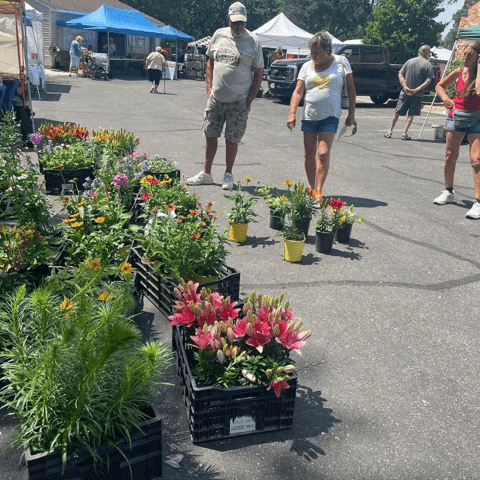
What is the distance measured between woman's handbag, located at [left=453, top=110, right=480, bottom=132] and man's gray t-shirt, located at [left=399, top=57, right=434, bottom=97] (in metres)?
6.24

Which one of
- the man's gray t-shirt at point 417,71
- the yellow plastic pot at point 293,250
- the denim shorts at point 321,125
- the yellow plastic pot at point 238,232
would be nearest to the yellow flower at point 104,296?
the yellow plastic pot at point 293,250

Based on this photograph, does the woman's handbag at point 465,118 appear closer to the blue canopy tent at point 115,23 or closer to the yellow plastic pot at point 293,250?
the yellow plastic pot at point 293,250

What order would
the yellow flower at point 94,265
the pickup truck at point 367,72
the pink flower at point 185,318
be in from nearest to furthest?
the pink flower at point 185,318
the yellow flower at point 94,265
the pickup truck at point 367,72

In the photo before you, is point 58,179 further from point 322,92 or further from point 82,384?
point 82,384

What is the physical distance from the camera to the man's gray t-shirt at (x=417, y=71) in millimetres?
12000

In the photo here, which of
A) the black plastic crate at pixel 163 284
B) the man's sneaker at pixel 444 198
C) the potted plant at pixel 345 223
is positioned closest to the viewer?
the black plastic crate at pixel 163 284

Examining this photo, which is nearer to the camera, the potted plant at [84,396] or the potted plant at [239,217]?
the potted plant at [84,396]

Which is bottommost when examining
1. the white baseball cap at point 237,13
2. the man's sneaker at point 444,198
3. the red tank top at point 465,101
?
the man's sneaker at point 444,198

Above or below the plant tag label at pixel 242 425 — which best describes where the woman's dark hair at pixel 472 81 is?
above

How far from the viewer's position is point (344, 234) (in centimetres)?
558

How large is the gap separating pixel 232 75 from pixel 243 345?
450cm

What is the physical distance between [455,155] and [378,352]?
4.15m

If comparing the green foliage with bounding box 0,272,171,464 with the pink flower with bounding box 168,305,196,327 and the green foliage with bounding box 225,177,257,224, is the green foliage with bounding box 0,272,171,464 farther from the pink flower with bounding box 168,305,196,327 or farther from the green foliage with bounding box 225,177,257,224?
the green foliage with bounding box 225,177,257,224

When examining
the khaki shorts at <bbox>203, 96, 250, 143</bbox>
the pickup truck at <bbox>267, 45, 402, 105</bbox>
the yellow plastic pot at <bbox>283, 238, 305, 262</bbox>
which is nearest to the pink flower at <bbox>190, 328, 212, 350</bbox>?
the yellow plastic pot at <bbox>283, 238, 305, 262</bbox>
